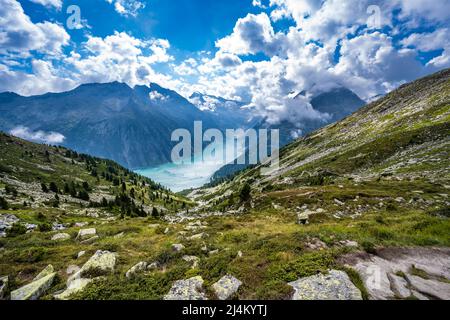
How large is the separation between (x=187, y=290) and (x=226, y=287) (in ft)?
6.87

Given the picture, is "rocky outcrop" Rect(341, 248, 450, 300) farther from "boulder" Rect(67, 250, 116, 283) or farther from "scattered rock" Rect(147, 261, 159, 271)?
"boulder" Rect(67, 250, 116, 283)

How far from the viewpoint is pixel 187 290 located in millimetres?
11672

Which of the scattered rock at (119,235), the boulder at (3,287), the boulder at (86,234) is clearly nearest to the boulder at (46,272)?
the boulder at (3,287)

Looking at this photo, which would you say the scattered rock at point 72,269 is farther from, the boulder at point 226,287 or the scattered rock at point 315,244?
the scattered rock at point 315,244

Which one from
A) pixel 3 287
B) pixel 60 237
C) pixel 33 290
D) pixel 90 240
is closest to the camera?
pixel 33 290

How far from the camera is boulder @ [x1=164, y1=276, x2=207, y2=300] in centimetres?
1119

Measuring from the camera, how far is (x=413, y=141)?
255 ft

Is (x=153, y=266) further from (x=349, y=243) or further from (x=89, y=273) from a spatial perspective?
(x=349, y=243)

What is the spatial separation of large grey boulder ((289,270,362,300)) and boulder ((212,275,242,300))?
9.50 feet

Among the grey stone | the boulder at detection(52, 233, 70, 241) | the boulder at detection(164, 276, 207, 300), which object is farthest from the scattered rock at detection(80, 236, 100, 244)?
the grey stone

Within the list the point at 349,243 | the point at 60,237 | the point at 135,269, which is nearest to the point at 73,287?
the point at 135,269

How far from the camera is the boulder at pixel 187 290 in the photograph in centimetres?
1119

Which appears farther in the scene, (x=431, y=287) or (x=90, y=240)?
(x=90, y=240)

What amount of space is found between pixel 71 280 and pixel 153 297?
250 inches
